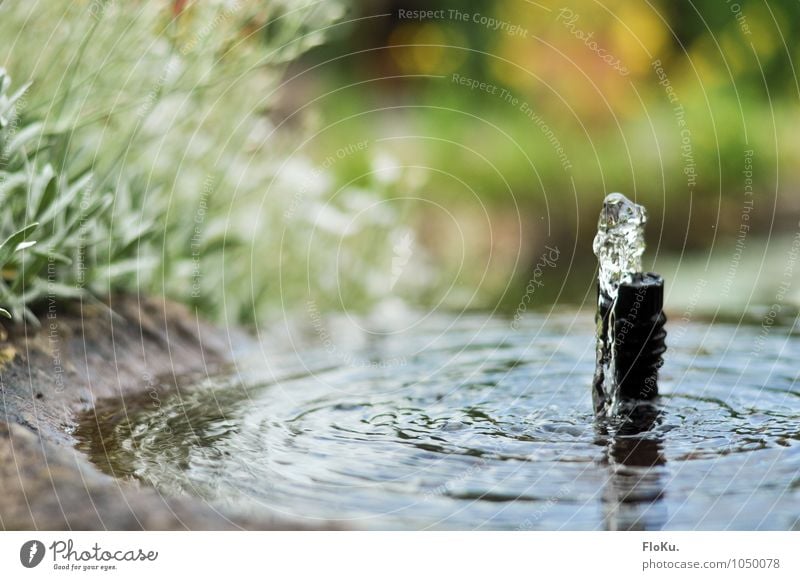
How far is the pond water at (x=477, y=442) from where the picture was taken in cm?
161

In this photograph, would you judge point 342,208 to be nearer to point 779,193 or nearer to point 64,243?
point 64,243

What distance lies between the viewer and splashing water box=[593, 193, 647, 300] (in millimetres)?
2178

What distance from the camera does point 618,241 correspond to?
223cm

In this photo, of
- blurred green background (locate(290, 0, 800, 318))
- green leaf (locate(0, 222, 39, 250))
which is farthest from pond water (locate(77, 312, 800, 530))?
blurred green background (locate(290, 0, 800, 318))

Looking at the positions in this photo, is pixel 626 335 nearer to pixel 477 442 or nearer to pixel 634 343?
pixel 634 343

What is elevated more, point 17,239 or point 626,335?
point 17,239

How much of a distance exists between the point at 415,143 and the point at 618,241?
13.1ft

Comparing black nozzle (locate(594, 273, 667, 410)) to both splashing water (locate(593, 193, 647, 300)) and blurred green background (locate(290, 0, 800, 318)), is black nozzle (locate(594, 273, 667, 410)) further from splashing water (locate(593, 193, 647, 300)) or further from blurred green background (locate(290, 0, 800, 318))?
blurred green background (locate(290, 0, 800, 318))

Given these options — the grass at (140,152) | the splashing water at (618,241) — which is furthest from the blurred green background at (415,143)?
the splashing water at (618,241)

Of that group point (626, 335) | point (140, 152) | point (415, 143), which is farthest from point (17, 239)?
point (415, 143)

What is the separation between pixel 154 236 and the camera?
9.04 feet

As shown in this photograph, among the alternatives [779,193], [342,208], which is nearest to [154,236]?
[342,208]

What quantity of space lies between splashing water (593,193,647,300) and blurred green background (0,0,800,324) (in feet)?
3.41

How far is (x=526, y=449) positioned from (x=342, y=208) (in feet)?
9.61
